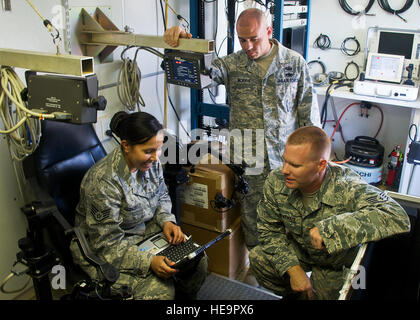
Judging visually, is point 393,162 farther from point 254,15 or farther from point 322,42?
point 254,15

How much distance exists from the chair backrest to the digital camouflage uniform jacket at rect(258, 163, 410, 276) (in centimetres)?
86

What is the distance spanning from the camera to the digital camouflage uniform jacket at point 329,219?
1.51 meters

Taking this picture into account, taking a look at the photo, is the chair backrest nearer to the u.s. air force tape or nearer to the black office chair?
the black office chair

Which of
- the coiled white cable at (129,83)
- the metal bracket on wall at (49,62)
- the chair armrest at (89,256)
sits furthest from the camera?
the coiled white cable at (129,83)

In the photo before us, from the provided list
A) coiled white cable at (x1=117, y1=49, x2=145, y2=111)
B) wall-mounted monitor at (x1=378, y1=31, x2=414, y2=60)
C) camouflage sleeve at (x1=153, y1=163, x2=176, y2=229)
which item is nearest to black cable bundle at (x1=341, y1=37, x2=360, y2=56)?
wall-mounted monitor at (x1=378, y1=31, x2=414, y2=60)

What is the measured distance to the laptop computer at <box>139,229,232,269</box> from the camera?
1818 mm

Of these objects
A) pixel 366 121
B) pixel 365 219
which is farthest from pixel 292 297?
pixel 366 121

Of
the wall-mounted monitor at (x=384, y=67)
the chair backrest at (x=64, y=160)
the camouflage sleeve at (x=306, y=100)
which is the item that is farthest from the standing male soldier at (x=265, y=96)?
the wall-mounted monitor at (x=384, y=67)

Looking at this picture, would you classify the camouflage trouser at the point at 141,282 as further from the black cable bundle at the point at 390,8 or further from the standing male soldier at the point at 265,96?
the black cable bundle at the point at 390,8

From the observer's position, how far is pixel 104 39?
2.22 metres

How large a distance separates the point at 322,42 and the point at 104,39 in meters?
2.62

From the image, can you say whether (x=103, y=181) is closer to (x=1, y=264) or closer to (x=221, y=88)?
(x=1, y=264)

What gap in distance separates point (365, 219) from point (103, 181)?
106 centimetres

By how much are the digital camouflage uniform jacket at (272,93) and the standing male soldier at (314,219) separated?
2.20 feet
